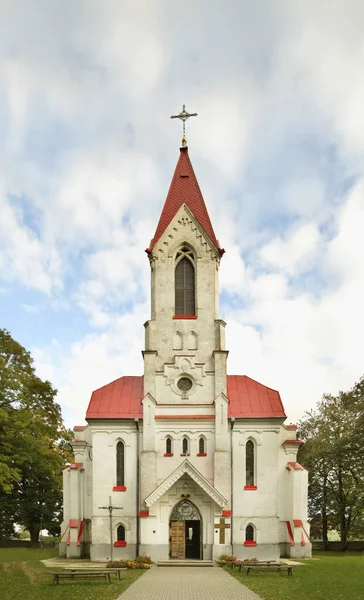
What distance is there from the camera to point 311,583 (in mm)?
22188


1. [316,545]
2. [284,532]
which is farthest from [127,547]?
[316,545]

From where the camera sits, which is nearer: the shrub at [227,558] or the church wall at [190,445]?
the shrub at [227,558]

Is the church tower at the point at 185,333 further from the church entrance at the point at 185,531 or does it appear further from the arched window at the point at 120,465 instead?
the church entrance at the point at 185,531

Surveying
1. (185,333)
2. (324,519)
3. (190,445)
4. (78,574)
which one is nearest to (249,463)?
(190,445)

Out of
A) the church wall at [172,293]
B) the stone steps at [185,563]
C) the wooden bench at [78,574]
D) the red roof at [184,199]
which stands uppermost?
the red roof at [184,199]

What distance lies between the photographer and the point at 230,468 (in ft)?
109

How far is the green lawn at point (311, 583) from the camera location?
19047 millimetres

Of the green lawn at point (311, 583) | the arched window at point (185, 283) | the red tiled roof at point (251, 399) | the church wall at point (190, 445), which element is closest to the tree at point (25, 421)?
the church wall at point (190, 445)

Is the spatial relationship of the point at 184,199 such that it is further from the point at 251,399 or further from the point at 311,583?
the point at 311,583

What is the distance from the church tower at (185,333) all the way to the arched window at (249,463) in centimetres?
146

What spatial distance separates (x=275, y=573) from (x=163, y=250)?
61.6 feet

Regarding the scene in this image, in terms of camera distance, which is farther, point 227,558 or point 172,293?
point 172,293

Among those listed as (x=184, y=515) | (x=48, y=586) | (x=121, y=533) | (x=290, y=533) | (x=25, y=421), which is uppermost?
(x=25, y=421)

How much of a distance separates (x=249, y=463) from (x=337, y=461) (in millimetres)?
15987
